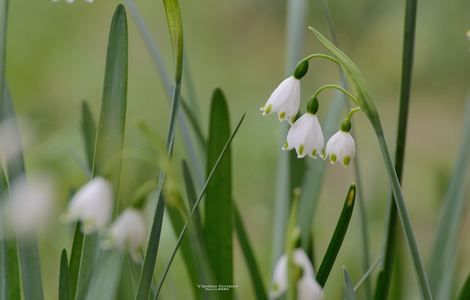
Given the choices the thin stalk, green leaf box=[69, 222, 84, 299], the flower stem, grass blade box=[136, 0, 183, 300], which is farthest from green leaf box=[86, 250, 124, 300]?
the thin stalk

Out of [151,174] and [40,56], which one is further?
[40,56]

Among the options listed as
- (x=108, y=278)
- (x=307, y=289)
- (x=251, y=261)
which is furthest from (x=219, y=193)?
(x=307, y=289)

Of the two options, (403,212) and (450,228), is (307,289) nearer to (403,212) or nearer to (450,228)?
(403,212)

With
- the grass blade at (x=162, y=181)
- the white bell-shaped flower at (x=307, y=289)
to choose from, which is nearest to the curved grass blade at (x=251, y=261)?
the grass blade at (x=162, y=181)

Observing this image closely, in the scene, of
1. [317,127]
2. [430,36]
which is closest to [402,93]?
[317,127]

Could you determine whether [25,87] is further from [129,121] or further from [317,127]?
[317,127]

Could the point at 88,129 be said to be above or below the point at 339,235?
above

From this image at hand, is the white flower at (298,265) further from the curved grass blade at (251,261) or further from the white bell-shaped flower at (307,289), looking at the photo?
the curved grass blade at (251,261)
